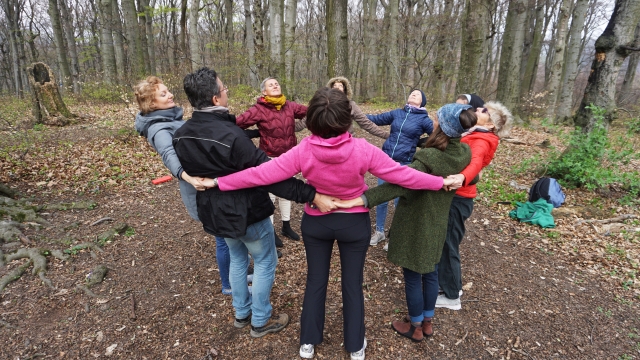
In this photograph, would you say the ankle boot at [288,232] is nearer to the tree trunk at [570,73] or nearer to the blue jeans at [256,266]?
the blue jeans at [256,266]

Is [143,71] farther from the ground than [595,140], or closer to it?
farther from the ground

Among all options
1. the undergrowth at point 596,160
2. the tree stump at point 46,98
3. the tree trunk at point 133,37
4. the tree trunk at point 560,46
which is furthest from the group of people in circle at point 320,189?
the tree trunk at point 133,37

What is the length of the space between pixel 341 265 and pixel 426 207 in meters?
0.75

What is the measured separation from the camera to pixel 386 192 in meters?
2.18

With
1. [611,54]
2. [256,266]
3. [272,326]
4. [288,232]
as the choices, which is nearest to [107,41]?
[288,232]

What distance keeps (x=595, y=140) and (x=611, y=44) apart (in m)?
1.79

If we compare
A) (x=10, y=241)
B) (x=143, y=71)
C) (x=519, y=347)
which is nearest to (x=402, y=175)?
(x=519, y=347)

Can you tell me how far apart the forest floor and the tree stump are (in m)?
3.63

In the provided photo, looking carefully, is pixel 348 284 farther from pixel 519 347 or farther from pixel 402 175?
pixel 519 347

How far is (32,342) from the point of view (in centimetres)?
261

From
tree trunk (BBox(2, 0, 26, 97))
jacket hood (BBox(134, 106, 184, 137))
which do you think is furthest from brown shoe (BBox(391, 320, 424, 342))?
tree trunk (BBox(2, 0, 26, 97))

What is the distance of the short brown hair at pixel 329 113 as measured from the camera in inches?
73.0

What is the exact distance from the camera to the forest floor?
8.69 feet

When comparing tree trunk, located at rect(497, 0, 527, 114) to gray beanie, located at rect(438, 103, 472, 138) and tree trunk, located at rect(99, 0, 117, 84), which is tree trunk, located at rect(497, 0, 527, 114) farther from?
tree trunk, located at rect(99, 0, 117, 84)
